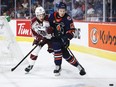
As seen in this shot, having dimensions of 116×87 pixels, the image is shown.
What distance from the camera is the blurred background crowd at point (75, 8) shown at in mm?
8445

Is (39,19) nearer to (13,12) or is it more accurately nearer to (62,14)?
(62,14)

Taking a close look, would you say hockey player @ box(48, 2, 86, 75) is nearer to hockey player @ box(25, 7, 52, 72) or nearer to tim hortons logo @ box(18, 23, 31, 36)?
hockey player @ box(25, 7, 52, 72)

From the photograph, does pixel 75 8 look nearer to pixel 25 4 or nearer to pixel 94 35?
pixel 94 35

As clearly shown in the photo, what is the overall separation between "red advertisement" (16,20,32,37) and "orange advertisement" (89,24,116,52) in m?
3.92

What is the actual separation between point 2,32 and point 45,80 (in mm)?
1775

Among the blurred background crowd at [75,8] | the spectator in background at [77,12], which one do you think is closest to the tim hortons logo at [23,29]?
the blurred background crowd at [75,8]

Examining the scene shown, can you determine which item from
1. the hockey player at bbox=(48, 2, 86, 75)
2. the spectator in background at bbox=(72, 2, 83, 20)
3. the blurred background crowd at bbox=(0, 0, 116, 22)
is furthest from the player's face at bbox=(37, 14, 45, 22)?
the spectator in background at bbox=(72, 2, 83, 20)

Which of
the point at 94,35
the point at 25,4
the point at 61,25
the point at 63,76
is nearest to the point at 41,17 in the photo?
the point at 61,25

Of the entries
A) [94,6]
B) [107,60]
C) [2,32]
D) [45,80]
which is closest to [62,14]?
[45,80]

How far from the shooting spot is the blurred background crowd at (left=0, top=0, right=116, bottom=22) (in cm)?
845

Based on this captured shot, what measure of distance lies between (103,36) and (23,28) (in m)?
5.00

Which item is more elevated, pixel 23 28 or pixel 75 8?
pixel 75 8

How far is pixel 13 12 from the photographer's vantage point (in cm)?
1334

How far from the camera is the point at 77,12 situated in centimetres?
1006
